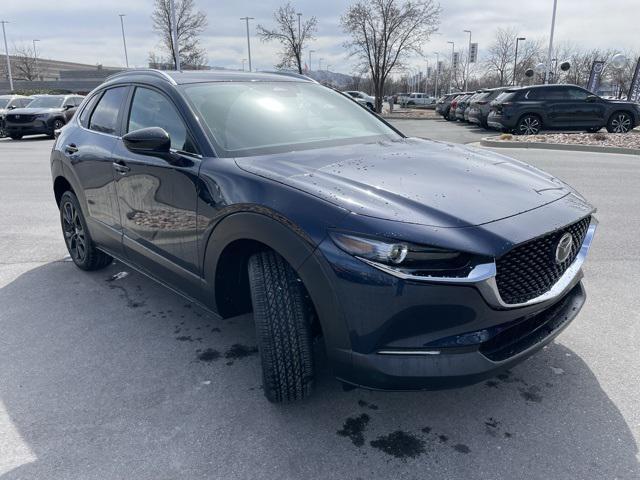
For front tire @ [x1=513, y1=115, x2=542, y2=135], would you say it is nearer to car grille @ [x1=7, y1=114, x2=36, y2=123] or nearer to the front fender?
the front fender

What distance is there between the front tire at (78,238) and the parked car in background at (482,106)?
679 inches

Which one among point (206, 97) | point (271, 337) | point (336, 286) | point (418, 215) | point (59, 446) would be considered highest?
point (206, 97)

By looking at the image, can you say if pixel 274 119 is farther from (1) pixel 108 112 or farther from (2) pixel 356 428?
(2) pixel 356 428

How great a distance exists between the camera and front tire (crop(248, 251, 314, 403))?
2.43m

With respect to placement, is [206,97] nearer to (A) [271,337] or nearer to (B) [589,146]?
(A) [271,337]

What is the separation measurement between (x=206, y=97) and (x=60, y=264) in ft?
8.94

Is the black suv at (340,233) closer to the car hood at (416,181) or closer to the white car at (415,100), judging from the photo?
the car hood at (416,181)

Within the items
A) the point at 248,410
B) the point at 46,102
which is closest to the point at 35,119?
the point at 46,102

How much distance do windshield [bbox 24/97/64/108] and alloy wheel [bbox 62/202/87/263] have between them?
17664mm

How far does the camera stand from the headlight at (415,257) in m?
2.08

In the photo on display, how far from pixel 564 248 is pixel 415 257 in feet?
2.90

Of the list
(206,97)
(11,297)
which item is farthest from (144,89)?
(11,297)

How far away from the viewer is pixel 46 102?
20.1 metres

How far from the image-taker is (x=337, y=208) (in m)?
2.21
